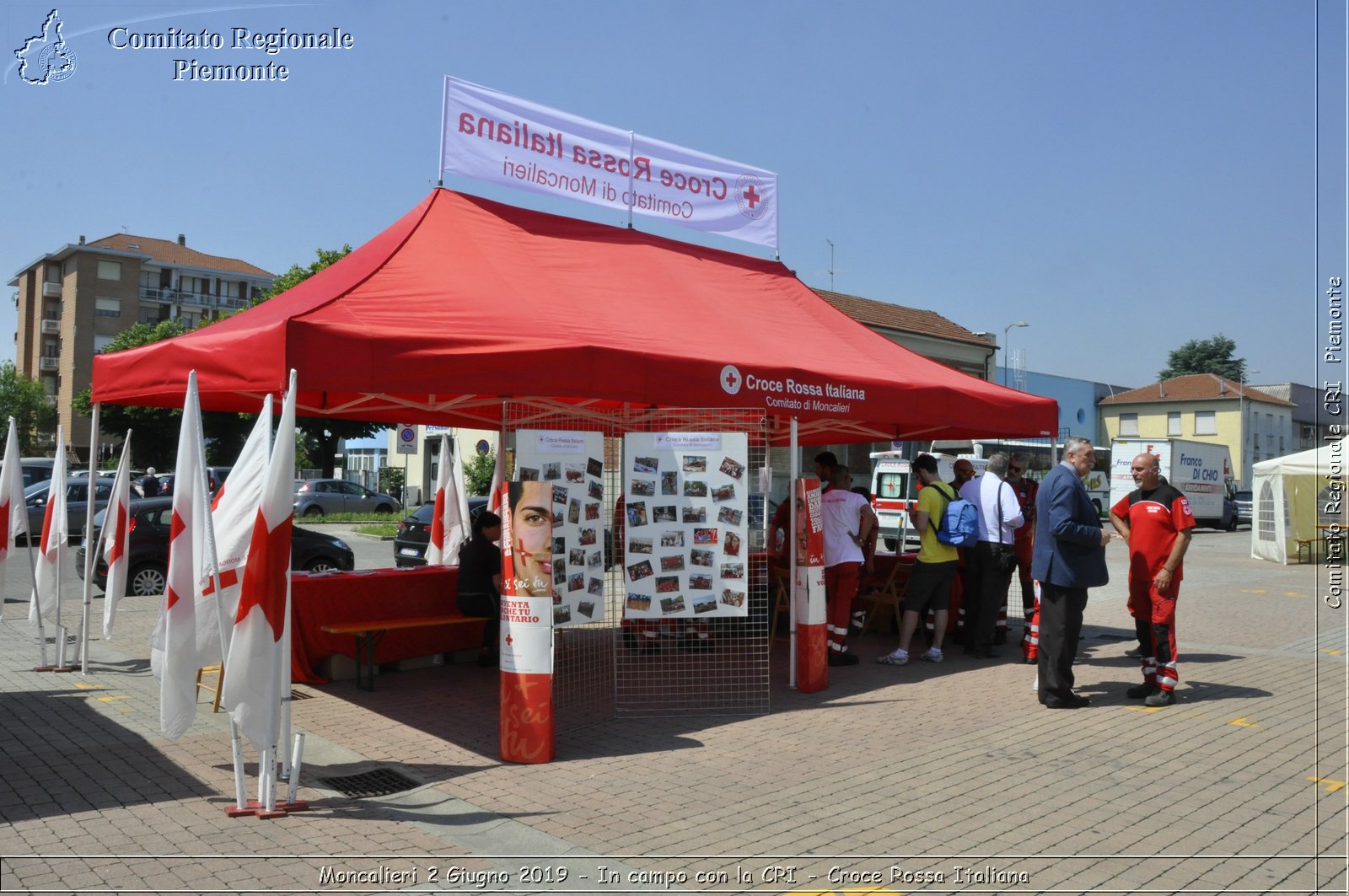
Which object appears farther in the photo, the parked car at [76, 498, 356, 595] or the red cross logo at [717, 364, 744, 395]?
the parked car at [76, 498, 356, 595]

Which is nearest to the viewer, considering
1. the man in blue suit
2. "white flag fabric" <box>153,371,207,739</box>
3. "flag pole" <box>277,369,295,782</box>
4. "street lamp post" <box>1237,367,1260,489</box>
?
"flag pole" <box>277,369,295,782</box>

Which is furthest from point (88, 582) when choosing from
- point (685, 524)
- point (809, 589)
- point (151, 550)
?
point (809, 589)

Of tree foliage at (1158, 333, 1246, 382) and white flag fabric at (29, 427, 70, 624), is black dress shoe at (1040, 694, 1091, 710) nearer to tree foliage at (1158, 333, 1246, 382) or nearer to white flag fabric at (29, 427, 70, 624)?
white flag fabric at (29, 427, 70, 624)

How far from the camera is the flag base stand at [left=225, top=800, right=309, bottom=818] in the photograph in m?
5.16

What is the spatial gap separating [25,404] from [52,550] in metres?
70.4

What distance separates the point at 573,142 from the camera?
9.90m

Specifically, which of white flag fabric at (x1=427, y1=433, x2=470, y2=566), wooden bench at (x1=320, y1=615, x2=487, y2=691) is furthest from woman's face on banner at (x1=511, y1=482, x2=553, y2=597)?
white flag fabric at (x1=427, y1=433, x2=470, y2=566)

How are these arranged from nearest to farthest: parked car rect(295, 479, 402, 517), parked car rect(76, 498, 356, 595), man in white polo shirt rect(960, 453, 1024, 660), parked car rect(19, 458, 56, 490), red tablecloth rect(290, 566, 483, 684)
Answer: red tablecloth rect(290, 566, 483, 684) < man in white polo shirt rect(960, 453, 1024, 660) < parked car rect(76, 498, 356, 595) < parked car rect(19, 458, 56, 490) < parked car rect(295, 479, 402, 517)

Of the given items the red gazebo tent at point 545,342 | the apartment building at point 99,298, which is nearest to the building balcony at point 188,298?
the apartment building at point 99,298

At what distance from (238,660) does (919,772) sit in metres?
3.94

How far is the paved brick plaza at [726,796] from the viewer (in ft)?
14.7

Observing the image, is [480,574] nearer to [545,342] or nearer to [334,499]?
[545,342]

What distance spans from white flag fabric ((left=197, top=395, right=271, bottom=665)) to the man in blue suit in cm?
562

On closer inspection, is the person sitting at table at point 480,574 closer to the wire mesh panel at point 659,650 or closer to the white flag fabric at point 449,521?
the wire mesh panel at point 659,650
